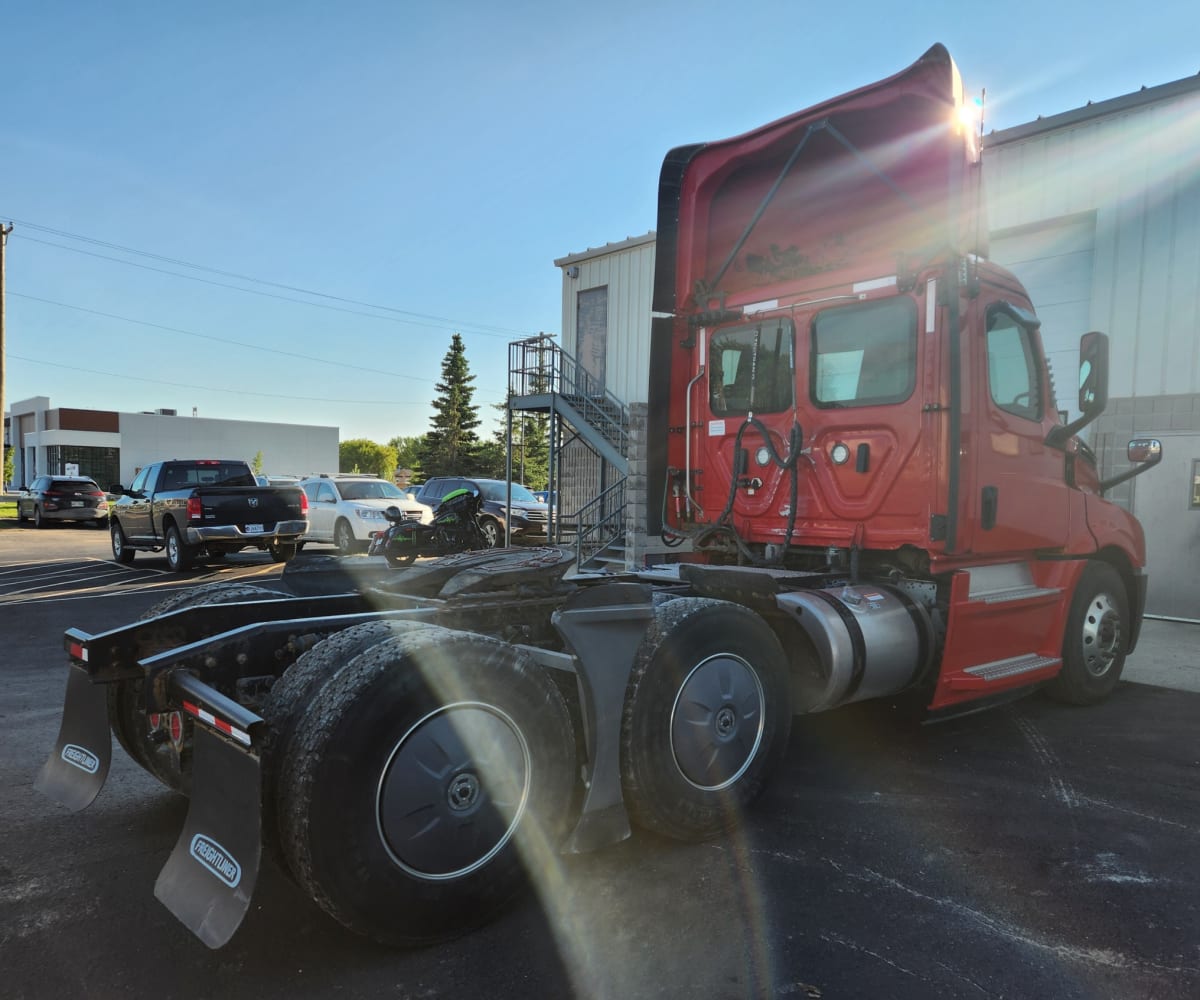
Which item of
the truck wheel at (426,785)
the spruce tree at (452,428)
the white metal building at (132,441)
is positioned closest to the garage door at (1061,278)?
the truck wheel at (426,785)

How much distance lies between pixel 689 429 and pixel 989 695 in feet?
8.57

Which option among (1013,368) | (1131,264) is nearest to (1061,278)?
(1131,264)

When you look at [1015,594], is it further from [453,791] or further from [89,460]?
[89,460]

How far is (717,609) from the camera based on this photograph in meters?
3.63

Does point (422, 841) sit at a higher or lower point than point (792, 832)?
higher

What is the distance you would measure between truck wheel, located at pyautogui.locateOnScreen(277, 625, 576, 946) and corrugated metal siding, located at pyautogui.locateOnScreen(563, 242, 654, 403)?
1301 centimetres

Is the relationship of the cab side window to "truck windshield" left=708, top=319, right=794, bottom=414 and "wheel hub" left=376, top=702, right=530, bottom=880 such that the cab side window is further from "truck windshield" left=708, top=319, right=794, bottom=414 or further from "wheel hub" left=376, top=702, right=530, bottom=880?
"wheel hub" left=376, top=702, right=530, bottom=880

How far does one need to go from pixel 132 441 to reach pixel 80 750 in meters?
68.7

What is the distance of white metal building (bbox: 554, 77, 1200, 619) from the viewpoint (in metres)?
9.25

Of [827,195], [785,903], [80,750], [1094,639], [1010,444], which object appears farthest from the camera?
[1094,639]

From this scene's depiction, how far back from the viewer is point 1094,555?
574cm

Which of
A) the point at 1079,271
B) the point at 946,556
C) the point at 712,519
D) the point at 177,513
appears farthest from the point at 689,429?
the point at 177,513

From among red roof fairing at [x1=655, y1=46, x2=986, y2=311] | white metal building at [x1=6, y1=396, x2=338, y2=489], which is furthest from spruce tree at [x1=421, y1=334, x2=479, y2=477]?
red roof fairing at [x1=655, y1=46, x2=986, y2=311]

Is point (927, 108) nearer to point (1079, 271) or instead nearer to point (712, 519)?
point (712, 519)
